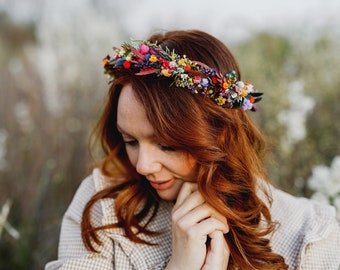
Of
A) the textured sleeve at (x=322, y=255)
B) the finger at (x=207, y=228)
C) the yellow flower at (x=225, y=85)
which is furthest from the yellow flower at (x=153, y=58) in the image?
the textured sleeve at (x=322, y=255)

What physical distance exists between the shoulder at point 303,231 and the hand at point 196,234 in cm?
30

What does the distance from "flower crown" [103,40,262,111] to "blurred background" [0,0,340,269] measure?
74 centimetres

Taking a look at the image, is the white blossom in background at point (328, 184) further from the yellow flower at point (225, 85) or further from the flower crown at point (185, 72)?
the yellow flower at point (225, 85)

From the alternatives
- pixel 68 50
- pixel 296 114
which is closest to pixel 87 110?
pixel 68 50

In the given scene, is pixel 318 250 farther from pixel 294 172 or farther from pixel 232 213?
pixel 294 172

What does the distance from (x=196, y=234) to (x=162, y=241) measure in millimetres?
281

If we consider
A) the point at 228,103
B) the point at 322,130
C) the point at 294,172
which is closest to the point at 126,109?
the point at 228,103

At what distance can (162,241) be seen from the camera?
1.76 metres

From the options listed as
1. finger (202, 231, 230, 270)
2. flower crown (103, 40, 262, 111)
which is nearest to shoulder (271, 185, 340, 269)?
finger (202, 231, 230, 270)

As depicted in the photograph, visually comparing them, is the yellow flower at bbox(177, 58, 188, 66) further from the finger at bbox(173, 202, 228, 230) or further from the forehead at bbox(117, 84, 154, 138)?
the finger at bbox(173, 202, 228, 230)

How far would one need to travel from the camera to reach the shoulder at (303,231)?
67.4 inches

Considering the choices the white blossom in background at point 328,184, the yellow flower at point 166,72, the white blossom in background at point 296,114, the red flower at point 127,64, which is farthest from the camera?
the white blossom in background at point 296,114

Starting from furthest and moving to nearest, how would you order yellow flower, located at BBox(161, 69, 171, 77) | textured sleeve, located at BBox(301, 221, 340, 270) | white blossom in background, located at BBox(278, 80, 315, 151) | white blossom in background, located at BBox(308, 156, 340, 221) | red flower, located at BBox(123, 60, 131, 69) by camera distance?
white blossom in background, located at BBox(278, 80, 315, 151) < white blossom in background, located at BBox(308, 156, 340, 221) < textured sleeve, located at BBox(301, 221, 340, 270) < red flower, located at BBox(123, 60, 131, 69) < yellow flower, located at BBox(161, 69, 171, 77)

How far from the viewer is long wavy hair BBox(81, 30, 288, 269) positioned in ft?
4.91
